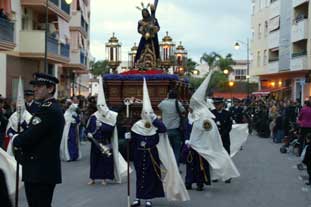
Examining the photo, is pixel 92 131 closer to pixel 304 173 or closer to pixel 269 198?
pixel 269 198

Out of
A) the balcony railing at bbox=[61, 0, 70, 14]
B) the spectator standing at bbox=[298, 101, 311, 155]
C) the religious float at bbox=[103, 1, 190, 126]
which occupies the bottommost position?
the spectator standing at bbox=[298, 101, 311, 155]

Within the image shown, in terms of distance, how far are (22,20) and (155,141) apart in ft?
79.7

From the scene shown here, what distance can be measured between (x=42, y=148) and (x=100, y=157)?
655 centimetres

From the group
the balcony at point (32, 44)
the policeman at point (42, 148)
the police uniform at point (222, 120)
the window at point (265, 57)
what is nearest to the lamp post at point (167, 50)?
the police uniform at point (222, 120)

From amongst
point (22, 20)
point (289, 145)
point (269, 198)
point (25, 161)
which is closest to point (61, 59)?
point (22, 20)

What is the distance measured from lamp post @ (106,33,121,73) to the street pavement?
16.4 feet

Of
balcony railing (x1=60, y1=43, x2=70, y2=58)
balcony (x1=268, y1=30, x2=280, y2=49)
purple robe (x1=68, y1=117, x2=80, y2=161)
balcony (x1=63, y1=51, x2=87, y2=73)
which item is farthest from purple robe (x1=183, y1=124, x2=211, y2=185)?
balcony (x1=268, y1=30, x2=280, y2=49)

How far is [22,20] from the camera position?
3281 centimetres

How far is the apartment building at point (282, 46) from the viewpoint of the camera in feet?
139

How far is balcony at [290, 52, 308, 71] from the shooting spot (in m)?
41.0

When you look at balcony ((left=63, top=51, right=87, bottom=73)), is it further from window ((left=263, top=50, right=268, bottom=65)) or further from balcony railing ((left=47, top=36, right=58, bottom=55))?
window ((left=263, top=50, right=268, bottom=65))

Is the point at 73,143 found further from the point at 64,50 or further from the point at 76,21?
the point at 76,21

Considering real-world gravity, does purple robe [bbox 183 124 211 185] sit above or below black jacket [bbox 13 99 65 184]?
below

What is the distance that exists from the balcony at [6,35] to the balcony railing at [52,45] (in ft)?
20.1
